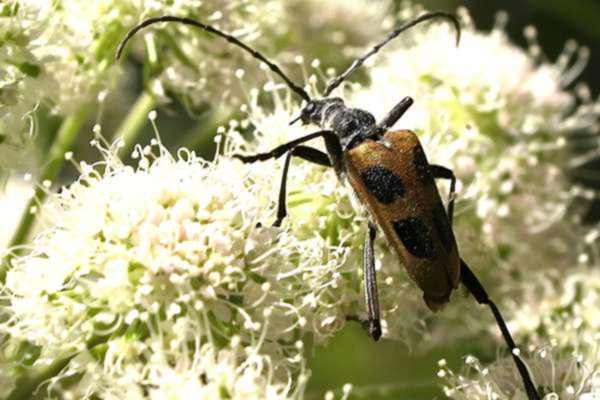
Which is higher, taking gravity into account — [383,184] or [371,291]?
[383,184]

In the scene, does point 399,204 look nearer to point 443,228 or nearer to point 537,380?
point 443,228

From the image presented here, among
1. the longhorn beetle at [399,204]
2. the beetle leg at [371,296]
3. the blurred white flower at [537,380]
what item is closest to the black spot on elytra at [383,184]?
the longhorn beetle at [399,204]

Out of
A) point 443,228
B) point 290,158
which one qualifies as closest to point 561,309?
point 443,228

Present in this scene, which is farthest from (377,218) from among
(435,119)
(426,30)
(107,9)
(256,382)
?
(426,30)

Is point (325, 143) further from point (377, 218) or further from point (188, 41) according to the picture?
point (188, 41)

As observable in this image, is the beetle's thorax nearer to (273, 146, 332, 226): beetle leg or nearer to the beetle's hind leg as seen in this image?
(273, 146, 332, 226): beetle leg

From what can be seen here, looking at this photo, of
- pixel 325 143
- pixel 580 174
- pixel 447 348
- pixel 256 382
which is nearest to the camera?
pixel 256 382
